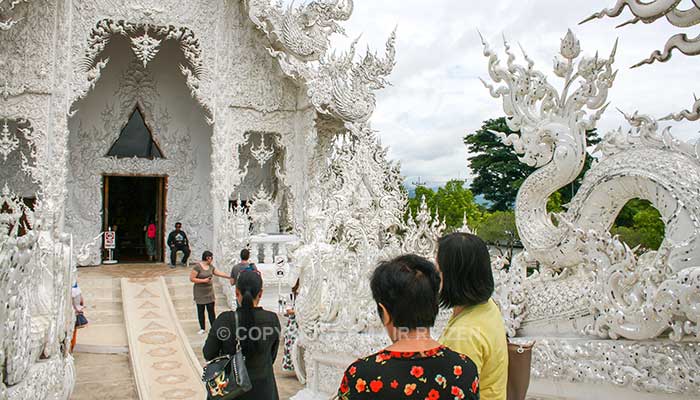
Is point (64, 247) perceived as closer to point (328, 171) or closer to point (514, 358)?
point (514, 358)

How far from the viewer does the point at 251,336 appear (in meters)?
2.17

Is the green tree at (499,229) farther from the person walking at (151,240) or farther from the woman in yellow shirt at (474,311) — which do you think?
the woman in yellow shirt at (474,311)

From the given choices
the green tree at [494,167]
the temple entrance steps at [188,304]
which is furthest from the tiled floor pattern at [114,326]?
the green tree at [494,167]

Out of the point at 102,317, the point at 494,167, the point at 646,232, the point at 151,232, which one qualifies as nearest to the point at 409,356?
the point at 102,317

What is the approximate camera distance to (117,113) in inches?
396

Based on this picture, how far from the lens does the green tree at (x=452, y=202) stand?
1540 cm

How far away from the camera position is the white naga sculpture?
236 centimetres

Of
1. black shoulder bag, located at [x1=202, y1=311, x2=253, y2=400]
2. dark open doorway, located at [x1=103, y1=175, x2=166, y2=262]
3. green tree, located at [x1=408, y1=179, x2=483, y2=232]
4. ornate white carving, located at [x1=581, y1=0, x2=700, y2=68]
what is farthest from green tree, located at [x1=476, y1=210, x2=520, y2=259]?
black shoulder bag, located at [x1=202, y1=311, x2=253, y2=400]

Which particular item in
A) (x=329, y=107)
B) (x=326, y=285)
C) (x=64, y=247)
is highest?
(x=329, y=107)

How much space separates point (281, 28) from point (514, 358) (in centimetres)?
756

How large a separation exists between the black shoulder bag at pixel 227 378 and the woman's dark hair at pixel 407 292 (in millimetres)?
1000

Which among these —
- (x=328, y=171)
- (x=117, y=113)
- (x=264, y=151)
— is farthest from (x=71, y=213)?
(x=328, y=171)

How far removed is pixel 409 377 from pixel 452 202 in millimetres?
14886

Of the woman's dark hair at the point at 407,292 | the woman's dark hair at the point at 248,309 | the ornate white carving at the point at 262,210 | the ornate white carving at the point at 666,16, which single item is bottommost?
the woman's dark hair at the point at 248,309
